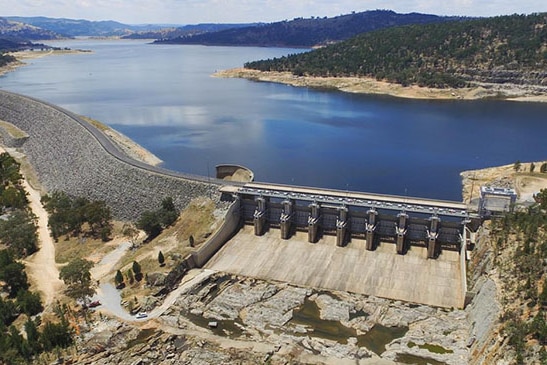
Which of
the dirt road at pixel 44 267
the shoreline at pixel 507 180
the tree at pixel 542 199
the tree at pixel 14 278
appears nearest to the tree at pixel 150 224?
the dirt road at pixel 44 267

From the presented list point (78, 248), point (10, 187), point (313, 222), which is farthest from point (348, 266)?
point (10, 187)

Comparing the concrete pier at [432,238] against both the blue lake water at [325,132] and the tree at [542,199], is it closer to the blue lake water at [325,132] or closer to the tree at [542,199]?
the tree at [542,199]

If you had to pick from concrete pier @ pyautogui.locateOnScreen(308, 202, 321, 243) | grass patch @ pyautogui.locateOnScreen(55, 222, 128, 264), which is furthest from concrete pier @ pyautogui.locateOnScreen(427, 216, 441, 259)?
grass patch @ pyautogui.locateOnScreen(55, 222, 128, 264)

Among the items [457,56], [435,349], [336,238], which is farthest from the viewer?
[457,56]

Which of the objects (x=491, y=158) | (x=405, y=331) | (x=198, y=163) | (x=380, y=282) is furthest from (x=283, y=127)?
(x=405, y=331)

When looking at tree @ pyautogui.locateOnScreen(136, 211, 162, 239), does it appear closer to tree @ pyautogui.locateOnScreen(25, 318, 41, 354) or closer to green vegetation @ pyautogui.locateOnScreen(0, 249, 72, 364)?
green vegetation @ pyautogui.locateOnScreen(0, 249, 72, 364)

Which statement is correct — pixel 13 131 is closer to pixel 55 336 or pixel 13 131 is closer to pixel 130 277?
pixel 130 277
